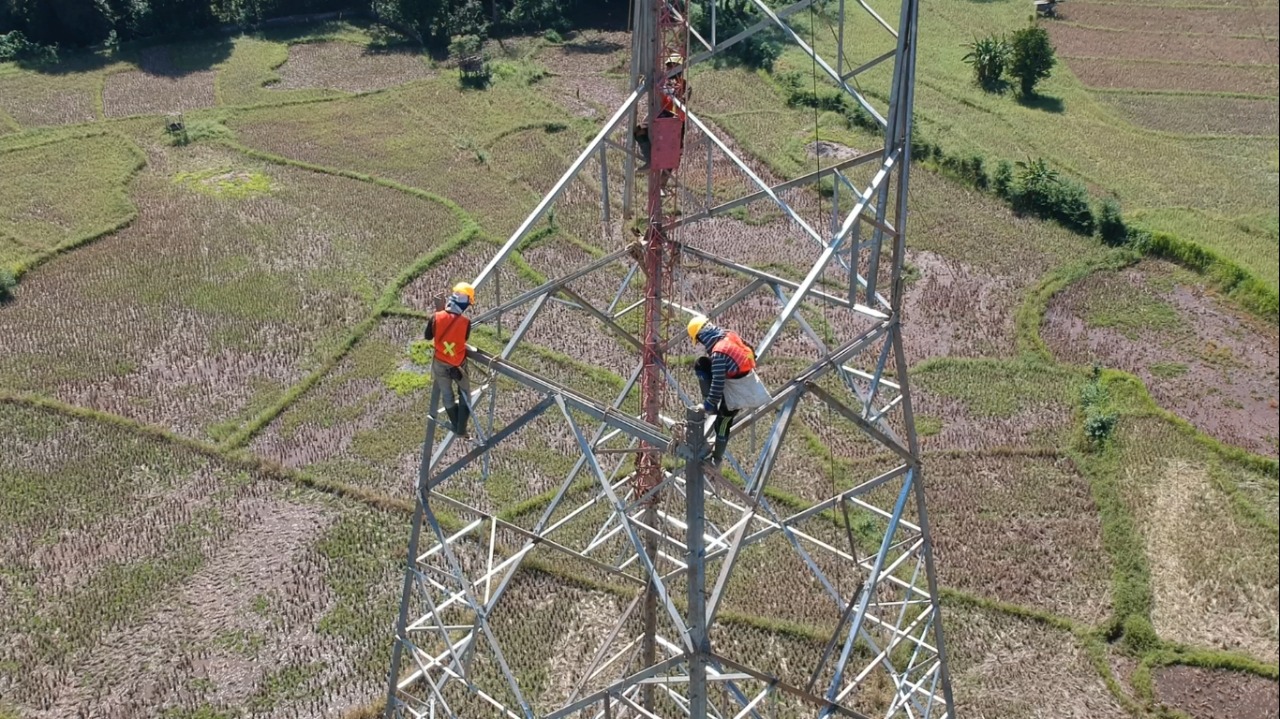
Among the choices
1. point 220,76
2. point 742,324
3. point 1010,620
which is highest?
point 220,76

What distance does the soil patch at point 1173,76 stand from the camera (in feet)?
118

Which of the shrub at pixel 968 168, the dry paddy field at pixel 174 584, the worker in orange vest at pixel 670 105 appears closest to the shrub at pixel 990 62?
the shrub at pixel 968 168

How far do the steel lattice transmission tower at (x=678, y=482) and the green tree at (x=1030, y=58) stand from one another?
9.95 meters

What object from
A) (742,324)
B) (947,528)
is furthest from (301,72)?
(947,528)

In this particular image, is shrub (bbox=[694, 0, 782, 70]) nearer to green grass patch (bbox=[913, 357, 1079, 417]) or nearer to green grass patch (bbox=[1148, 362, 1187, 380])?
green grass patch (bbox=[913, 357, 1079, 417])

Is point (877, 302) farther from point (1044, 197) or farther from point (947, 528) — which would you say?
point (1044, 197)

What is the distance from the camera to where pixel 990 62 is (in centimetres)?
3728

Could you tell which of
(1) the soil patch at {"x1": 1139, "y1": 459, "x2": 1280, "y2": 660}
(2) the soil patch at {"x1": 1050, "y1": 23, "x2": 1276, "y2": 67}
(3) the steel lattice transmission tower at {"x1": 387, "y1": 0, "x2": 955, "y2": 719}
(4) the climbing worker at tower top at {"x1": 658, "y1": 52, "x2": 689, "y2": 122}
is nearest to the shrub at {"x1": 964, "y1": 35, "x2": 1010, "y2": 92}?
(2) the soil patch at {"x1": 1050, "y1": 23, "x2": 1276, "y2": 67}

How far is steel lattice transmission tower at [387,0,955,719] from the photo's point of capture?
1064 cm

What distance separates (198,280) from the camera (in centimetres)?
2581

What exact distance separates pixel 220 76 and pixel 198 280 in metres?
15.8

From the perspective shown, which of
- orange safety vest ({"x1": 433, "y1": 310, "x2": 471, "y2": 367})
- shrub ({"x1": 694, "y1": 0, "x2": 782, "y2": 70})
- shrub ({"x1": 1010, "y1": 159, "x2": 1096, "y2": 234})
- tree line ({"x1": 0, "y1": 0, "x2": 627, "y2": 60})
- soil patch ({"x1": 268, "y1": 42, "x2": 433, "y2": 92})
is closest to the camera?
orange safety vest ({"x1": 433, "y1": 310, "x2": 471, "y2": 367})

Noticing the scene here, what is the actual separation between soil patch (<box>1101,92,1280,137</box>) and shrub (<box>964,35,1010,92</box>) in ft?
11.5

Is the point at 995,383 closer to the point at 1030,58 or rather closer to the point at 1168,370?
the point at 1168,370
